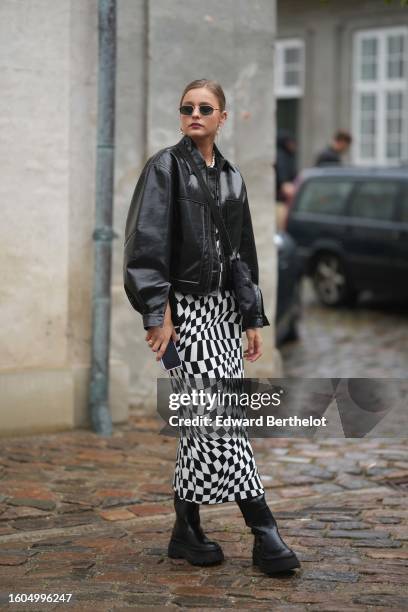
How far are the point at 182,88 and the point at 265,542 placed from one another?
400 cm

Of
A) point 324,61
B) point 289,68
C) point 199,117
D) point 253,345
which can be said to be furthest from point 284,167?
point 199,117

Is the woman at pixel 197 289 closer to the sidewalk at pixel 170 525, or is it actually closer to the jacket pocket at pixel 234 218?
the jacket pocket at pixel 234 218

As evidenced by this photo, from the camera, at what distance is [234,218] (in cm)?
488

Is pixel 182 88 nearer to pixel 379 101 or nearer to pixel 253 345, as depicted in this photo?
pixel 253 345

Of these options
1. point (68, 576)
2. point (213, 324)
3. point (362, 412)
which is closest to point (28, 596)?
point (68, 576)

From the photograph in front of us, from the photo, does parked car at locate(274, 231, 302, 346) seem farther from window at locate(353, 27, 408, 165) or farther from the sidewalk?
window at locate(353, 27, 408, 165)

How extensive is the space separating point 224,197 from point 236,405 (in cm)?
85

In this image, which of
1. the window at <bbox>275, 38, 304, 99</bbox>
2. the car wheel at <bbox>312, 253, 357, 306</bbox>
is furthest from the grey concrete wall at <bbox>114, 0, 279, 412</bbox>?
the window at <bbox>275, 38, 304, 99</bbox>

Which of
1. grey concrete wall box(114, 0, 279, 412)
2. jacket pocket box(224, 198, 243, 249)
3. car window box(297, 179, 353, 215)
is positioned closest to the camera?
jacket pocket box(224, 198, 243, 249)

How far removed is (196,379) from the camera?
15.6ft

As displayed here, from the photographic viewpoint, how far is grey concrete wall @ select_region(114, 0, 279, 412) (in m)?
7.78

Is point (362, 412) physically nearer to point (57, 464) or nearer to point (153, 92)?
point (57, 464)

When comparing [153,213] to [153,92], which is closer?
[153,213]

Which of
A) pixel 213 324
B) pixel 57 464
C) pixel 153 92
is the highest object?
pixel 153 92
